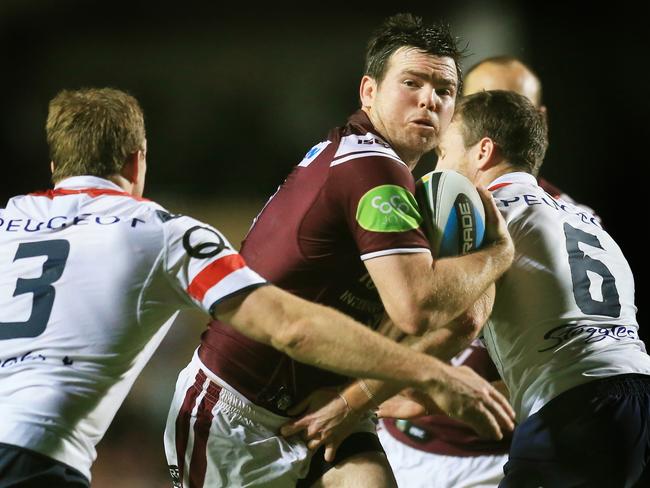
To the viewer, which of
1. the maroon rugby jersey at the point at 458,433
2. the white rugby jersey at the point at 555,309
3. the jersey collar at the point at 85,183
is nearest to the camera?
the jersey collar at the point at 85,183

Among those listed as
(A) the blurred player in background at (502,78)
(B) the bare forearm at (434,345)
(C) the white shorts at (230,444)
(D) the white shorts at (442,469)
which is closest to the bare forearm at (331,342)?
(B) the bare forearm at (434,345)

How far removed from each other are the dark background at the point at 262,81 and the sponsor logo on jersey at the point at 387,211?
467 centimetres

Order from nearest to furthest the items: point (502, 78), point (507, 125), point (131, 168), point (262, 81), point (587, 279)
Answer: point (131, 168)
point (587, 279)
point (507, 125)
point (502, 78)
point (262, 81)

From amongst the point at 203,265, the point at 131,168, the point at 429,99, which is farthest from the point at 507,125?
the point at 203,265

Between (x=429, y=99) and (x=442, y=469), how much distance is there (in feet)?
6.73

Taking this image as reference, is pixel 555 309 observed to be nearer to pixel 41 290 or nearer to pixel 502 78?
pixel 41 290

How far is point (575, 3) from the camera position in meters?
8.86

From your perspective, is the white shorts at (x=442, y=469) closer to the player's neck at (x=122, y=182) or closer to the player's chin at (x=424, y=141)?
the player's chin at (x=424, y=141)

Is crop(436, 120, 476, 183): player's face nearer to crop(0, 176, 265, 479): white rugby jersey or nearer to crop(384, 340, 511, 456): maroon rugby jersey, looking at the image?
crop(384, 340, 511, 456): maroon rugby jersey

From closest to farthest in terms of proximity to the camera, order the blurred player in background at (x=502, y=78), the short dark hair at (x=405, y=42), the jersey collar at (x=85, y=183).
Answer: the jersey collar at (x=85, y=183)
the short dark hair at (x=405, y=42)
the blurred player in background at (x=502, y=78)

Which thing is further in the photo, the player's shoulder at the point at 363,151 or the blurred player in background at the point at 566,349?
the blurred player in background at the point at 566,349

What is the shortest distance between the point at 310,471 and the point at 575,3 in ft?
22.0

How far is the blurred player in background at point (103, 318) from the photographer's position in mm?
2760

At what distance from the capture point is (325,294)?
130 inches
